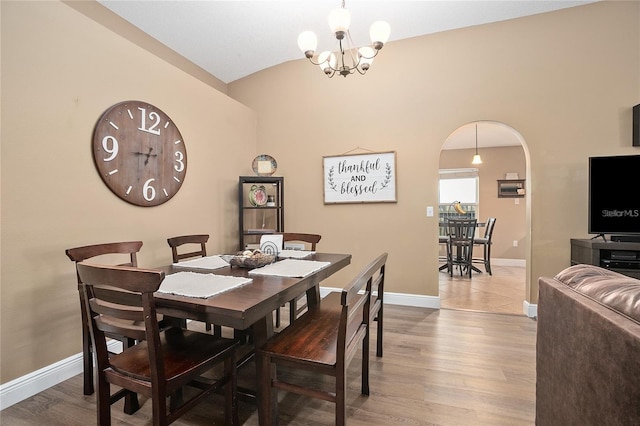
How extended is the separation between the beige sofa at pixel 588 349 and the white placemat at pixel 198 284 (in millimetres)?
1343

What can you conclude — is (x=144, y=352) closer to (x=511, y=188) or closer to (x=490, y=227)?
(x=490, y=227)

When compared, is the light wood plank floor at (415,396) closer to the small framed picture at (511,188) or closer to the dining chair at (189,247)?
the dining chair at (189,247)

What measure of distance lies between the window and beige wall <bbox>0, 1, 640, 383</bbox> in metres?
3.63

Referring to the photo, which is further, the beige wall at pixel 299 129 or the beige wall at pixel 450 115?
the beige wall at pixel 450 115

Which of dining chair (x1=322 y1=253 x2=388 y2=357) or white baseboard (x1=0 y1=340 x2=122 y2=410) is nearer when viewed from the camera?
white baseboard (x1=0 y1=340 x2=122 y2=410)

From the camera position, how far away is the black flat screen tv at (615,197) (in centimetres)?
267

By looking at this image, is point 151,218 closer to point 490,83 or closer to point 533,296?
point 490,83

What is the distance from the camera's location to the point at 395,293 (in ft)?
11.5

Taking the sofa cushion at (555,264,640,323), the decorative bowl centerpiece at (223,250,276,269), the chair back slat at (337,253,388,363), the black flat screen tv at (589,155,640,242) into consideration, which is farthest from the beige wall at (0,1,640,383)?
the sofa cushion at (555,264,640,323)

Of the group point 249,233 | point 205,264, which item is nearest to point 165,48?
point 249,233

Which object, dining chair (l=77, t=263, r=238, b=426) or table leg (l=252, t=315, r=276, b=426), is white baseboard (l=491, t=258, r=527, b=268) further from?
dining chair (l=77, t=263, r=238, b=426)

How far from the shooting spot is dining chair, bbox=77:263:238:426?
1.12 metres

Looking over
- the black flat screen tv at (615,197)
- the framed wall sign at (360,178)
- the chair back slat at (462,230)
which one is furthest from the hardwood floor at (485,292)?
the framed wall sign at (360,178)

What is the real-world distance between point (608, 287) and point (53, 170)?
2.89m
